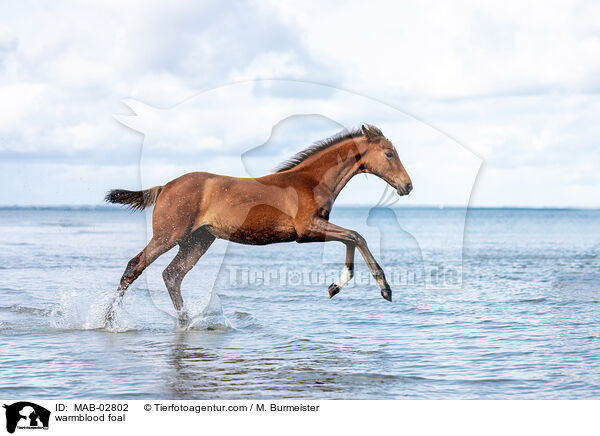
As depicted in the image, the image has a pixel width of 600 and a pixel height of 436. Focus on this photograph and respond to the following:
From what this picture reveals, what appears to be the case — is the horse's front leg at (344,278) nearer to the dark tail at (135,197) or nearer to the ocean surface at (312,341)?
the ocean surface at (312,341)

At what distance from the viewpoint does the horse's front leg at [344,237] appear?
7.72 metres

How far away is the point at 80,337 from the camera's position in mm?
9227

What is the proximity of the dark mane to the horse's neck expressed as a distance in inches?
3.6

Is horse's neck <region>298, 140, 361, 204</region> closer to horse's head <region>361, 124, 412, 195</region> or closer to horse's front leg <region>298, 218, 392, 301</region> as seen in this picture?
horse's head <region>361, 124, 412, 195</region>

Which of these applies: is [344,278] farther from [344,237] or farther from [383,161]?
[383,161]

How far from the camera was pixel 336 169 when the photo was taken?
8617 millimetres

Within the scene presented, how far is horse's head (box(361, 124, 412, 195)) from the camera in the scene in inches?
326

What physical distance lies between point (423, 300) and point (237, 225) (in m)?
6.28

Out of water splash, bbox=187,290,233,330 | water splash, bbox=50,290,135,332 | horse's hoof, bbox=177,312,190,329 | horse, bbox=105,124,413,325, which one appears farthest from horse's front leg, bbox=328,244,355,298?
water splash, bbox=50,290,135,332

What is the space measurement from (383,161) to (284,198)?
1316 millimetres

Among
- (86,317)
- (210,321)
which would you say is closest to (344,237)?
(210,321)

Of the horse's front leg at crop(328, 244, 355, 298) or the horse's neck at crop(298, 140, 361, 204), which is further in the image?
the horse's neck at crop(298, 140, 361, 204)
